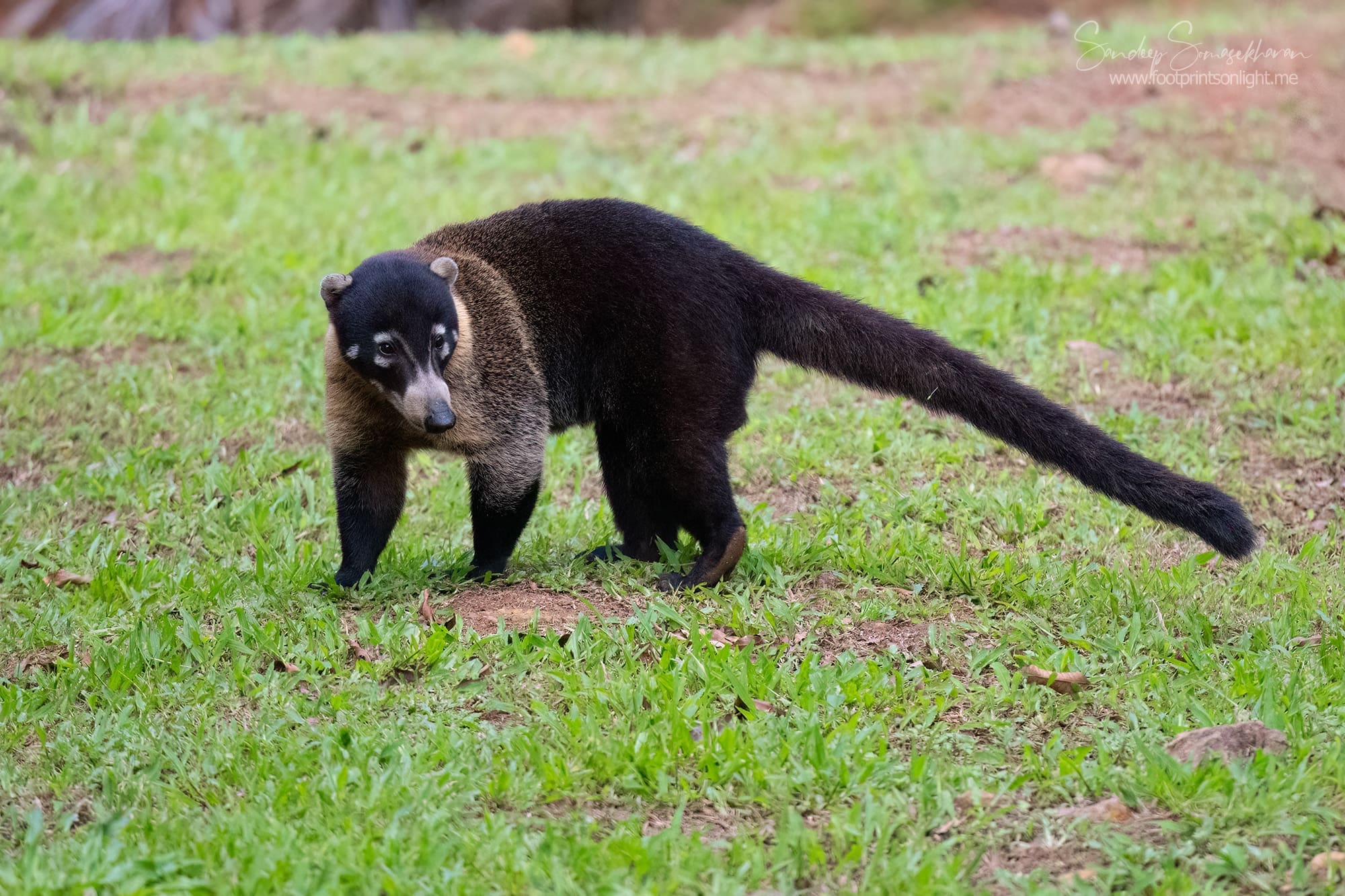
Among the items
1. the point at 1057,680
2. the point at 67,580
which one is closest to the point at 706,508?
the point at 1057,680

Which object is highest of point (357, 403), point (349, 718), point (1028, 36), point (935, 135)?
point (1028, 36)

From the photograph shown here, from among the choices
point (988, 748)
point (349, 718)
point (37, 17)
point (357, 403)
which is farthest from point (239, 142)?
point (37, 17)

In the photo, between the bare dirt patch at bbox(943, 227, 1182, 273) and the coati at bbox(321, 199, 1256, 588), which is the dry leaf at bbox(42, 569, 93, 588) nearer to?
the coati at bbox(321, 199, 1256, 588)

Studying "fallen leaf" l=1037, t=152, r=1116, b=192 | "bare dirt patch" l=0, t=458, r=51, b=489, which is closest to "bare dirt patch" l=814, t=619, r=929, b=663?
"bare dirt patch" l=0, t=458, r=51, b=489

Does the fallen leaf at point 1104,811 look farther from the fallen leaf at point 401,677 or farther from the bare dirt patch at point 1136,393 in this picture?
the bare dirt patch at point 1136,393

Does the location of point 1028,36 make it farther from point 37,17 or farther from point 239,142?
point 37,17

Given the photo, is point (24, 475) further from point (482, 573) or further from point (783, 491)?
point (783, 491)

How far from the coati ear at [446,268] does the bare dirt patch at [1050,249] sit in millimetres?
4003

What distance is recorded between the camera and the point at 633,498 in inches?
178

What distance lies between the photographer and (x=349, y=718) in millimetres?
3570

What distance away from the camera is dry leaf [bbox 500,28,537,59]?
12482 millimetres

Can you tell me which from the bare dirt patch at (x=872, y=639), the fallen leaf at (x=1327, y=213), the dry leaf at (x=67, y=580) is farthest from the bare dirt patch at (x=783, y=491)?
the fallen leaf at (x=1327, y=213)

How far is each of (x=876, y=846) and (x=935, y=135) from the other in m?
7.80

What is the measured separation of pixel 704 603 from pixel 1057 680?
1.14m
